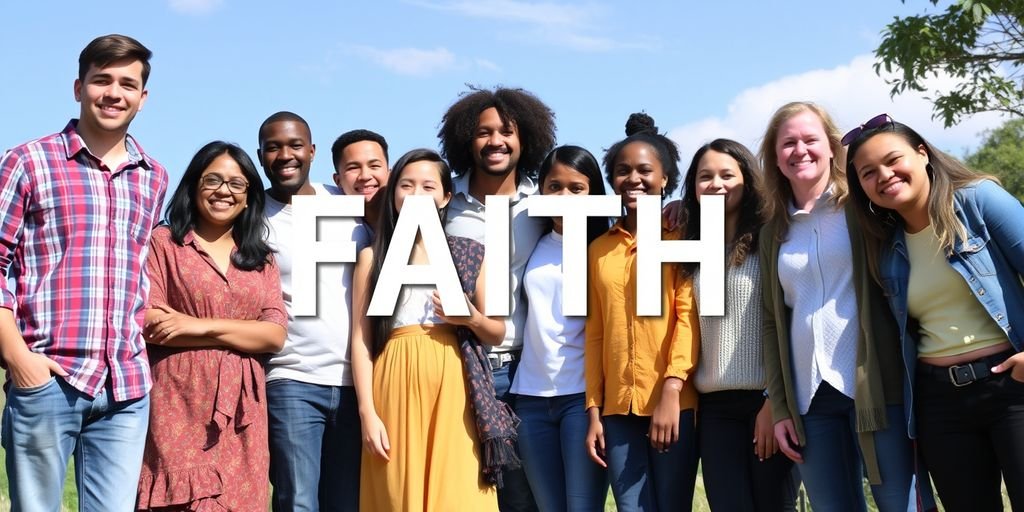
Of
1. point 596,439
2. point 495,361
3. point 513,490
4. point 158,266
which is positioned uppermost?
point 158,266

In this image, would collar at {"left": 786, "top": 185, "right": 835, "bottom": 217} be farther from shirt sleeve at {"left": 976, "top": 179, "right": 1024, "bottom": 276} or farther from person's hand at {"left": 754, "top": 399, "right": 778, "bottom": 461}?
person's hand at {"left": 754, "top": 399, "right": 778, "bottom": 461}

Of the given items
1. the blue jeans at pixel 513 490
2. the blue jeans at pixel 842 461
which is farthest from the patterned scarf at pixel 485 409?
the blue jeans at pixel 842 461

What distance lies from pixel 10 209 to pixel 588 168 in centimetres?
243

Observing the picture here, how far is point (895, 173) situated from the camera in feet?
13.4

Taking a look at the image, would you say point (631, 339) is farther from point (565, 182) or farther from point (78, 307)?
point (78, 307)

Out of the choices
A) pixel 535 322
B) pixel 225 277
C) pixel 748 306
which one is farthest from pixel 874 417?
pixel 225 277

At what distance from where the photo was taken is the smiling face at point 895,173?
4.07m

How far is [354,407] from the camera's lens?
16.0 feet

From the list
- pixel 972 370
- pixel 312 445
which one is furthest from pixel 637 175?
pixel 312 445

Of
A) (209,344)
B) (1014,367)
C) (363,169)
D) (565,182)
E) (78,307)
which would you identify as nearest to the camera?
(1014,367)

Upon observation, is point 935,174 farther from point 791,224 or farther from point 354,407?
point 354,407

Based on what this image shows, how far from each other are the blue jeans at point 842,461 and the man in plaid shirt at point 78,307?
Result: 2630 mm

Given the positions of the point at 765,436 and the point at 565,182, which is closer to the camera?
the point at 765,436

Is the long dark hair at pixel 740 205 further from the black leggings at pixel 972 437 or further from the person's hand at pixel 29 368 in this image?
the person's hand at pixel 29 368
